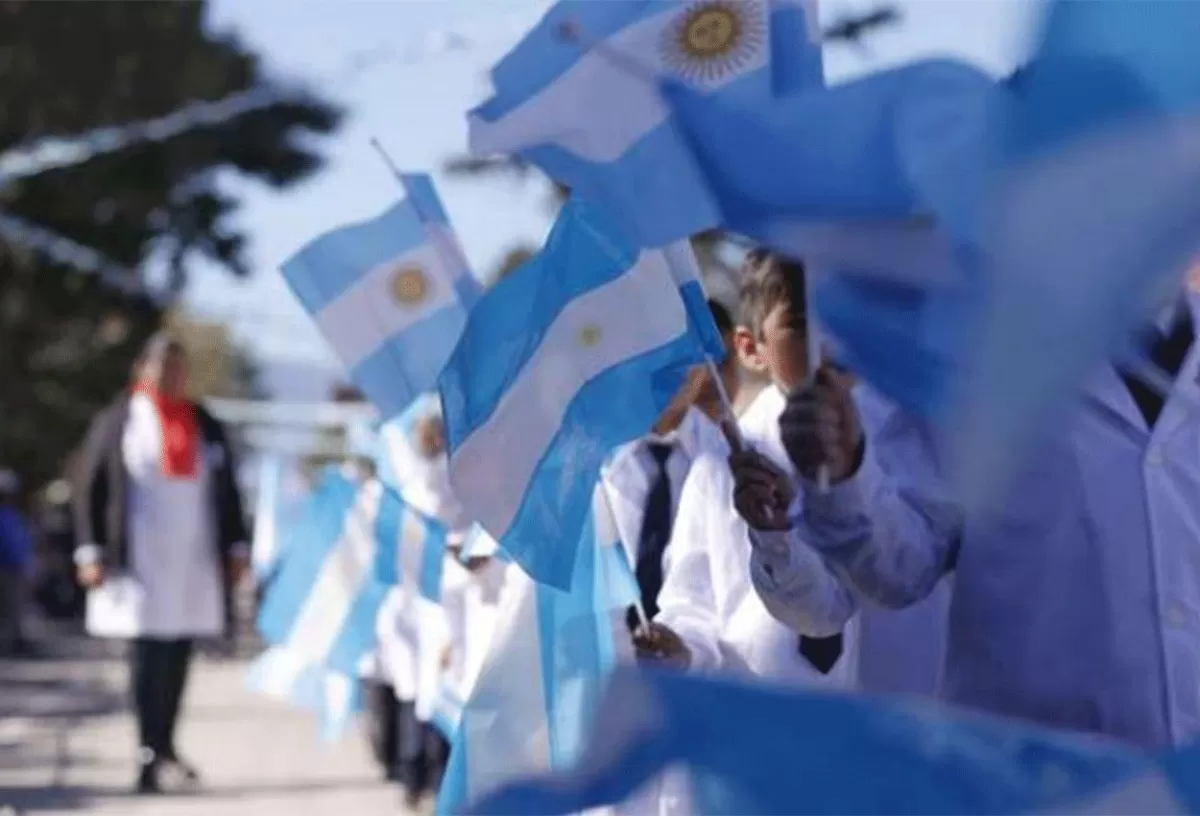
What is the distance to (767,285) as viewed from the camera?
4.52 metres

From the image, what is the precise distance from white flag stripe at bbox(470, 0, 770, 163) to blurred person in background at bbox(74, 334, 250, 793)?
7716mm

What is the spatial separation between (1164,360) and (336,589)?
917 cm

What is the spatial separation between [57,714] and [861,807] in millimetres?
14808

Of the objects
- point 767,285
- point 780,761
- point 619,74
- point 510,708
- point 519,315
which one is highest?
point 619,74

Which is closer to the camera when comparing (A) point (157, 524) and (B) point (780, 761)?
(B) point (780, 761)

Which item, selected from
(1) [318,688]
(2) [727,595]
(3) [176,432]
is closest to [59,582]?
(1) [318,688]

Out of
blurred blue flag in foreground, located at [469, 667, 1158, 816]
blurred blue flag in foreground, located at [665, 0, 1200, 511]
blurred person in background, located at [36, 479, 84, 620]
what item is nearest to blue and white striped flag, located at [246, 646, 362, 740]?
blurred blue flag in foreground, located at [665, 0, 1200, 511]

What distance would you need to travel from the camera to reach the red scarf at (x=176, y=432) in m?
11.9

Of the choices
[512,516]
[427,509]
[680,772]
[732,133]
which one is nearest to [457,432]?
[512,516]

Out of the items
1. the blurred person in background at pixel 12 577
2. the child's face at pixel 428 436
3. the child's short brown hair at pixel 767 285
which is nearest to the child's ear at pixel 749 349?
the child's short brown hair at pixel 767 285

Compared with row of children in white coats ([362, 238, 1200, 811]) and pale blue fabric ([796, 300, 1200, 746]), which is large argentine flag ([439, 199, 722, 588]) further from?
pale blue fabric ([796, 300, 1200, 746])

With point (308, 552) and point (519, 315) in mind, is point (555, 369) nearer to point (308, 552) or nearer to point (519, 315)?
point (519, 315)

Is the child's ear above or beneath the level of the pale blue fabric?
above

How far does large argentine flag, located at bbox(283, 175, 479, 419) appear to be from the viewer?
730 cm
